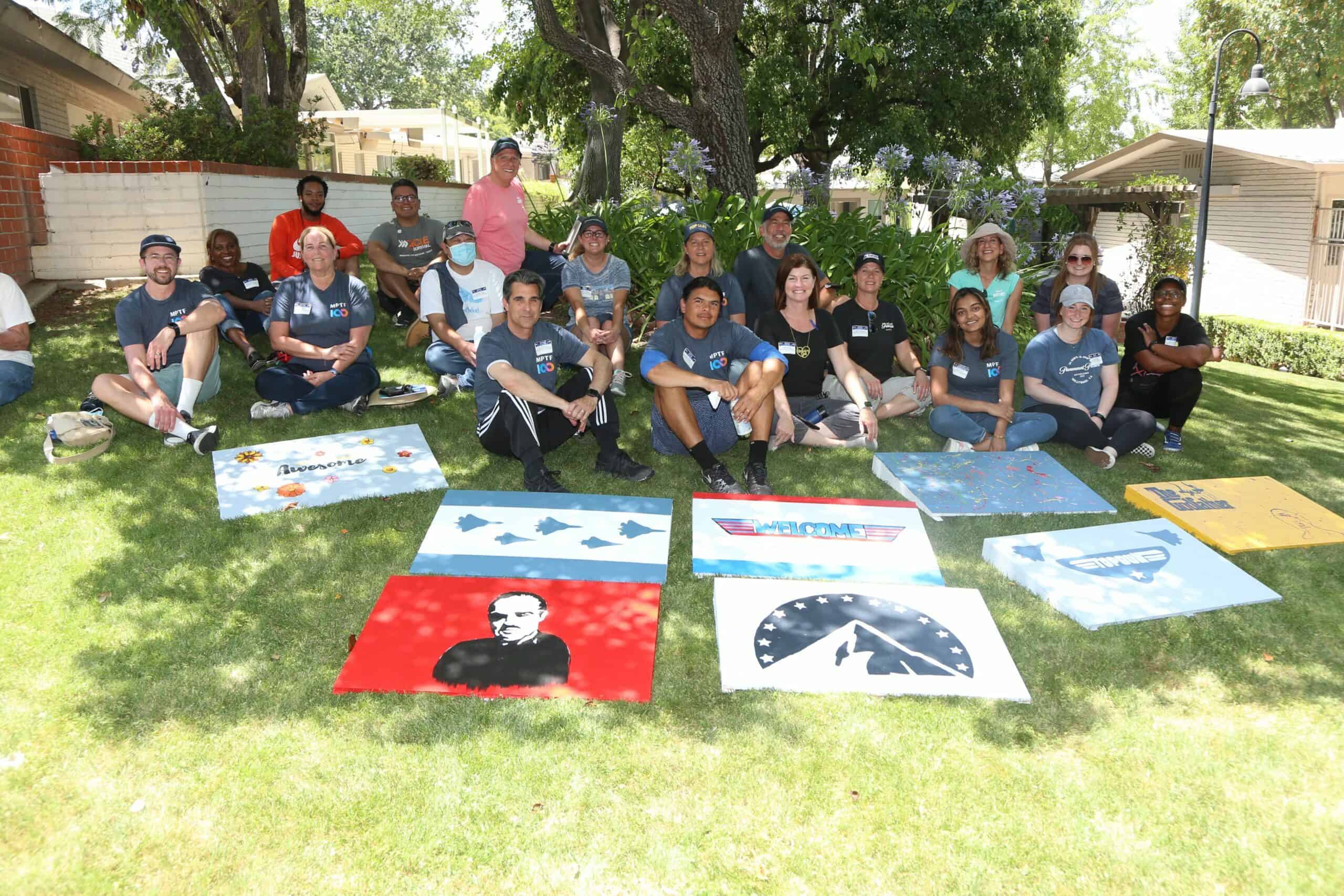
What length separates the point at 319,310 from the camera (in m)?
6.21

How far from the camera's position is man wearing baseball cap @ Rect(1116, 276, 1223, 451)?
6297 millimetres

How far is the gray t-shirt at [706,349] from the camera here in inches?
212

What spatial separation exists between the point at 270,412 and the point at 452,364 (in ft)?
4.38

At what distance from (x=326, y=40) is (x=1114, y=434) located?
69039 millimetres

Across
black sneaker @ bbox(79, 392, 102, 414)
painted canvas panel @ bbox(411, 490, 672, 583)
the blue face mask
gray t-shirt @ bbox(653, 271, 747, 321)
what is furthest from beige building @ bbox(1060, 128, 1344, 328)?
black sneaker @ bbox(79, 392, 102, 414)

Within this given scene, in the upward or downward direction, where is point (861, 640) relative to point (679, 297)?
downward

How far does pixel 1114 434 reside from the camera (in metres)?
6.03

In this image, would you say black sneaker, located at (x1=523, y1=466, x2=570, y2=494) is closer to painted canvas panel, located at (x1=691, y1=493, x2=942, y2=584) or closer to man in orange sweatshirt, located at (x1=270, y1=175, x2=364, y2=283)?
painted canvas panel, located at (x1=691, y1=493, x2=942, y2=584)

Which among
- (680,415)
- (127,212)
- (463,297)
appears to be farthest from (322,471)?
(127,212)

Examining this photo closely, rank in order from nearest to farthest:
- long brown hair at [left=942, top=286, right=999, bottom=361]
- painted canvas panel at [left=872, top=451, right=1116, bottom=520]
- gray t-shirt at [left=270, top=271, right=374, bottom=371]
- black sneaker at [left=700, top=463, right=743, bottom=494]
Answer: painted canvas panel at [left=872, top=451, right=1116, bottom=520] → black sneaker at [left=700, top=463, right=743, bottom=494] → long brown hair at [left=942, top=286, right=999, bottom=361] → gray t-shirt at [left=270, top=271, right=374, bottom=371]

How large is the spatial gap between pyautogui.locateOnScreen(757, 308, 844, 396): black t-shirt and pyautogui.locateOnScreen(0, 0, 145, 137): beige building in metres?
10.5

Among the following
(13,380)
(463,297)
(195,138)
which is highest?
(195,138)

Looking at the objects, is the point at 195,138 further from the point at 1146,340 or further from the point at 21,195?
the point at 1146,340

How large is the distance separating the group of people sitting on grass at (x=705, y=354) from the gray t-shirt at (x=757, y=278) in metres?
0.01
